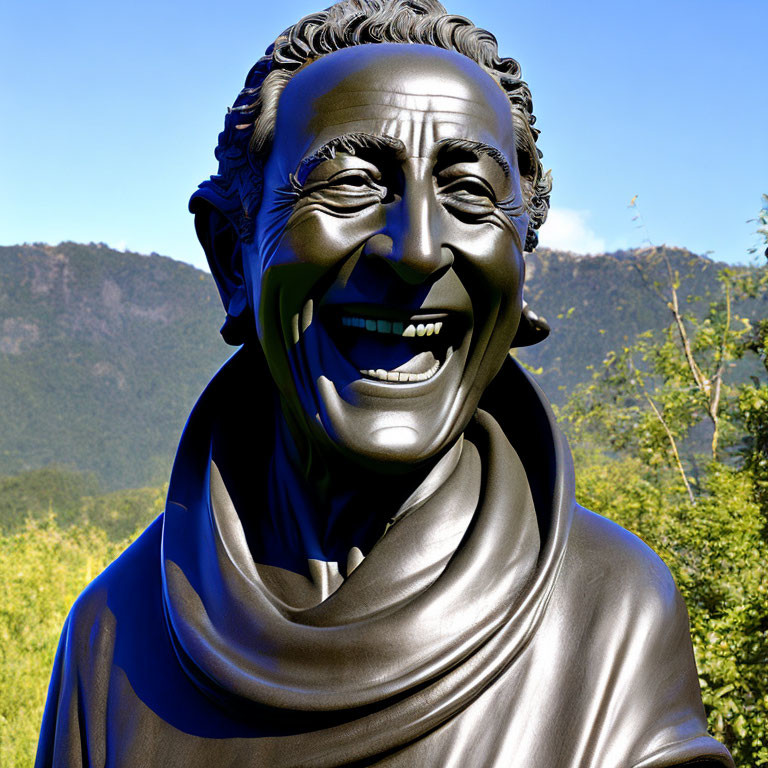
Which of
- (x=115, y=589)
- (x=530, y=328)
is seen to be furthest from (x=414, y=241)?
(x=115, y=589)

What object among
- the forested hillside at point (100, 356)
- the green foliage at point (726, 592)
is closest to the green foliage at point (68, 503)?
the forested hillside at point (100, 356)

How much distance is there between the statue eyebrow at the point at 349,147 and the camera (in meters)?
1.44

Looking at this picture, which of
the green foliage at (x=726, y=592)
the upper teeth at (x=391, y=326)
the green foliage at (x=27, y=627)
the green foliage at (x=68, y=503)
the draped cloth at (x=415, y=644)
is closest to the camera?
the draped cloth at (x=415, y=644)

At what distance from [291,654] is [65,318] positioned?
2367 inches

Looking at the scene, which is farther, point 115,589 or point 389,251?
point 115,589

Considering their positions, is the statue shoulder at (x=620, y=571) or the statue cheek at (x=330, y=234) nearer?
the statue cheek at (x=330, y=234)

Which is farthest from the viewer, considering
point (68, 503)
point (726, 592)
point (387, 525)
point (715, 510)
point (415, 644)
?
point (68, 503)

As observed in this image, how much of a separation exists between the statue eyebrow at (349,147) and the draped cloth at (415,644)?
50 cm

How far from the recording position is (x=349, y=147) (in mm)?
1453

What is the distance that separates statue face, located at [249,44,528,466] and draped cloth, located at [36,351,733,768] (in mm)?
184

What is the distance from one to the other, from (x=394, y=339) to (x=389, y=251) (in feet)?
0.47

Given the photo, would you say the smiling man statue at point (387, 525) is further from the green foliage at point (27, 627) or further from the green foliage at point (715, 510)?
the green foliage at point (27, 627)

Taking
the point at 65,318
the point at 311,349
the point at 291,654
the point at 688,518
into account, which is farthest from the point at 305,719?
the point at 65,318

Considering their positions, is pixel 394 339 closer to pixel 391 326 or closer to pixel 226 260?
pixel 391 326
